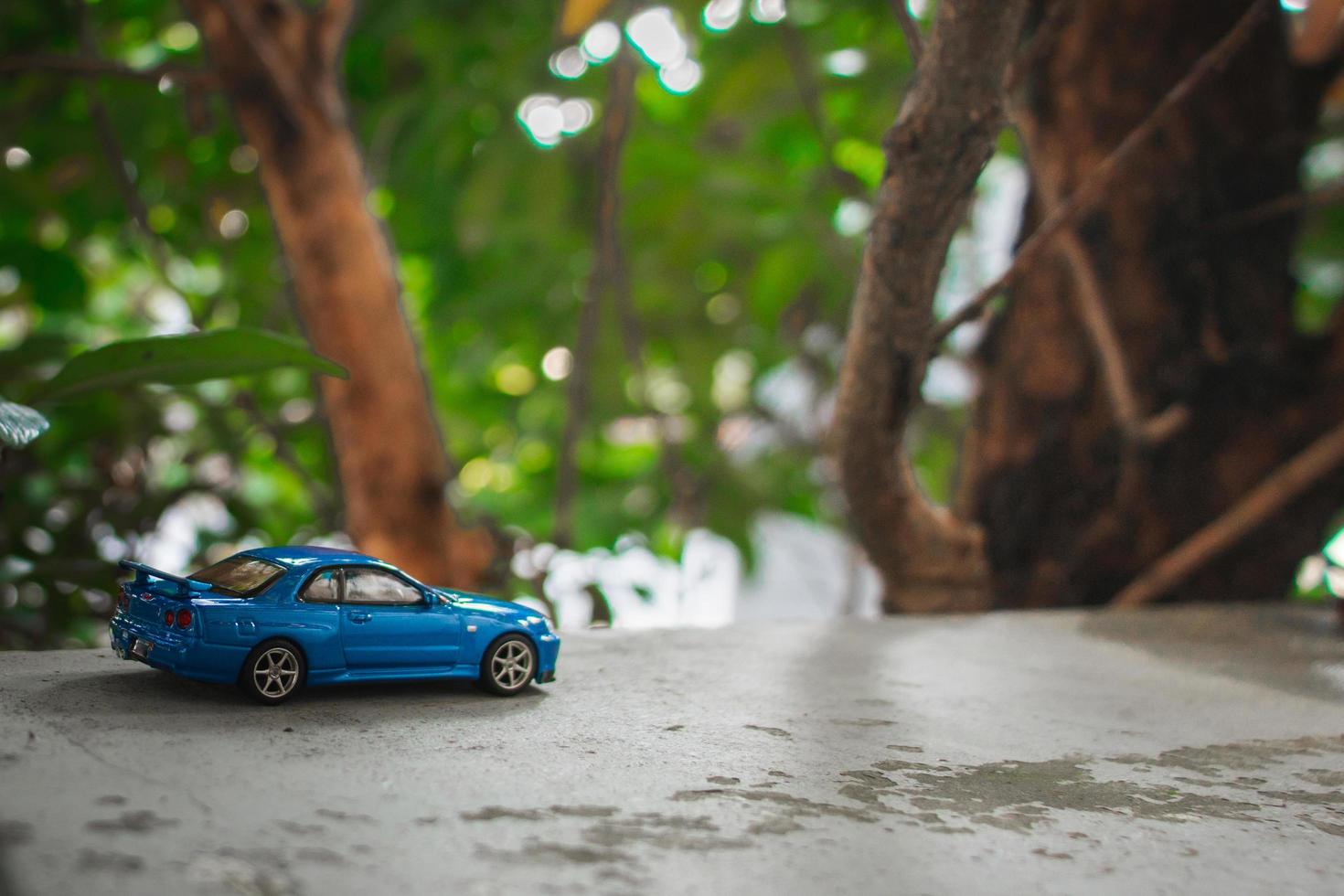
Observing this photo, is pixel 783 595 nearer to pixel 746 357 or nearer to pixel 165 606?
pixel 746 357

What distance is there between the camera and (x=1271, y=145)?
2793 millimetres

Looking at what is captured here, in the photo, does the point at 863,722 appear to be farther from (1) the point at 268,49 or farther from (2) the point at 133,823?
(1) the point at 268,49

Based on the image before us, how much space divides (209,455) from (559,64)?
1.63 m

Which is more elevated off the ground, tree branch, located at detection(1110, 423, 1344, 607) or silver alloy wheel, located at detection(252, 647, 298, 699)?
tree branch, located at detection(1110, 423, 1344, 607)

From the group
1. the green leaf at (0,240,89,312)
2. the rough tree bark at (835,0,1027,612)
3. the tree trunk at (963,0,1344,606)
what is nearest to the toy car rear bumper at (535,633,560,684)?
the rough tree bark at (835,0,1027,612)

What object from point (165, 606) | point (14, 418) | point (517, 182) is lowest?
point (165, 606)

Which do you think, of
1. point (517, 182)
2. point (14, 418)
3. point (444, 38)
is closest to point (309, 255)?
point (517, 182)

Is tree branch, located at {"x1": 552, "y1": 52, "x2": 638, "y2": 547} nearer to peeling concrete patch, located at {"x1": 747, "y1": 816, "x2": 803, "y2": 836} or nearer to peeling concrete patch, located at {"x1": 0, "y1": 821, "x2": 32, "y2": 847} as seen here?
peeling concrete patch, located at {"x1": 747, "y1": 816, "x2": 803, "y2": 836}

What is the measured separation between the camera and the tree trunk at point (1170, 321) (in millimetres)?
2754

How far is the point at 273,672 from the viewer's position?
1302mm

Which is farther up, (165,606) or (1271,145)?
(1271,145)

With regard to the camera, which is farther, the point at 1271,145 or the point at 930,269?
the point at 1271,145

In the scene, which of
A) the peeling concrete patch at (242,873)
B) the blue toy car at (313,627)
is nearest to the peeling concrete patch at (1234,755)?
the blue toy car at (313,627)

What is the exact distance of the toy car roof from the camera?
136 cm
